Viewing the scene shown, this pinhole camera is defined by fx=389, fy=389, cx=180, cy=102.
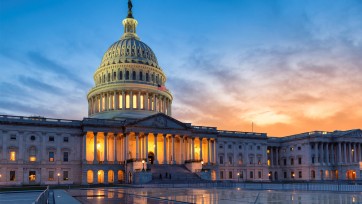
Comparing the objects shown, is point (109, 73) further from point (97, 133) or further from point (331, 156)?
point (331, 156)

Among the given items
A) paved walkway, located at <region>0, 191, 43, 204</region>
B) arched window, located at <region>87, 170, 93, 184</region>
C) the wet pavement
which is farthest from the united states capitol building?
the wet pavement

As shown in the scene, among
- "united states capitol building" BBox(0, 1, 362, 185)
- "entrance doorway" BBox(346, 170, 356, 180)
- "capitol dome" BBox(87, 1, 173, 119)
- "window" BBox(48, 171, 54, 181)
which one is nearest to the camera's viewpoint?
"united states capitol building" BBox(0, 1, 362, 185)

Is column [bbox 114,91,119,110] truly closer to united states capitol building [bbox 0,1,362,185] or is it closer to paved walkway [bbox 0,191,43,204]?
united states capitol building [bbox 0,1,362,185]

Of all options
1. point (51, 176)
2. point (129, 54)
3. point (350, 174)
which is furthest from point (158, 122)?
point (350, 174)

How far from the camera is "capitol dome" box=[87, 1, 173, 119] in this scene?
376 feet

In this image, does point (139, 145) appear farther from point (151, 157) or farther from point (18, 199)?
point (18, 199)

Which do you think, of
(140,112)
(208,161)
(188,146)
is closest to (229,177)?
(208,161)

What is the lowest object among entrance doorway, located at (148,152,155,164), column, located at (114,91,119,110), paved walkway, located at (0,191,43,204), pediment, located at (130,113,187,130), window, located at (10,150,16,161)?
paved walkway, located at (0,191,43,204)

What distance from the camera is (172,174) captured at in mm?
88625

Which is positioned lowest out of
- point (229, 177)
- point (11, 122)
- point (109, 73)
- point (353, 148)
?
point (229, 177)

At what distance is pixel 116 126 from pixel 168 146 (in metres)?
14.8

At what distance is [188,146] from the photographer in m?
104

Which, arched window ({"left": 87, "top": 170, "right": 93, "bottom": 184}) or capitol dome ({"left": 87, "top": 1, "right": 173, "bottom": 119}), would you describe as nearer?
arched window ({"left": 87, "top": 170, "right": 93, "bottom": 184})

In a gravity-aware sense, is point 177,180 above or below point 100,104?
below
